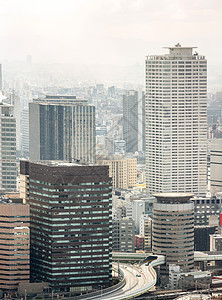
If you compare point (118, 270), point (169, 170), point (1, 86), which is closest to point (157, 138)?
point (169, 170)

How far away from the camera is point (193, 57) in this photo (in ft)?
215

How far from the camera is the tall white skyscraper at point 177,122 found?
65562 mm

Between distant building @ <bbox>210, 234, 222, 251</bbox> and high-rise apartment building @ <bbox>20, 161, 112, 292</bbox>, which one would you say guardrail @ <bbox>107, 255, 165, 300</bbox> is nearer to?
high-rise apartment building @ <bbox>20, 161, 112, 292</bbox>

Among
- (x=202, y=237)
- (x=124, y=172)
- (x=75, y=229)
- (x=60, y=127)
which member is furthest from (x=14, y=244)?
(x=60, y=127)

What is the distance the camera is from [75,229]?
137ft

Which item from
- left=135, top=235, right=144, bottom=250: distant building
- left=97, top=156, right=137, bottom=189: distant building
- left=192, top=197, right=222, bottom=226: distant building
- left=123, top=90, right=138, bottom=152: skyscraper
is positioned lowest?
left=135, top=235, right=144, bottom=250: distant building

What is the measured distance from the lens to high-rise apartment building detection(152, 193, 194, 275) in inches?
1880

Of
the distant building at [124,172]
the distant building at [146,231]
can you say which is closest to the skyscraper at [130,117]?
the distant building at [124,172]

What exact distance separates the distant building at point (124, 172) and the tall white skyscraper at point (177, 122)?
4.95 feet

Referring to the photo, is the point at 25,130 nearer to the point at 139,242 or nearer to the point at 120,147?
the point at 120,147

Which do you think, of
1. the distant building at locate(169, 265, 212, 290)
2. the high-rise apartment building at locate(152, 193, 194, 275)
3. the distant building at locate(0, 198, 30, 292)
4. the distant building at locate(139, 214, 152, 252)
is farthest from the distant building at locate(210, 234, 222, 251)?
the distant building at locate(0, 198, 30, 292)

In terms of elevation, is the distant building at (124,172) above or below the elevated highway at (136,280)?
above

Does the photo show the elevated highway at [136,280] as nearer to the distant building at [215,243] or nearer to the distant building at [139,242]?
the distant building at [215,243]

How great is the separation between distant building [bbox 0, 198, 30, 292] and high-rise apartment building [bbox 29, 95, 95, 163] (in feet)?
75.5
